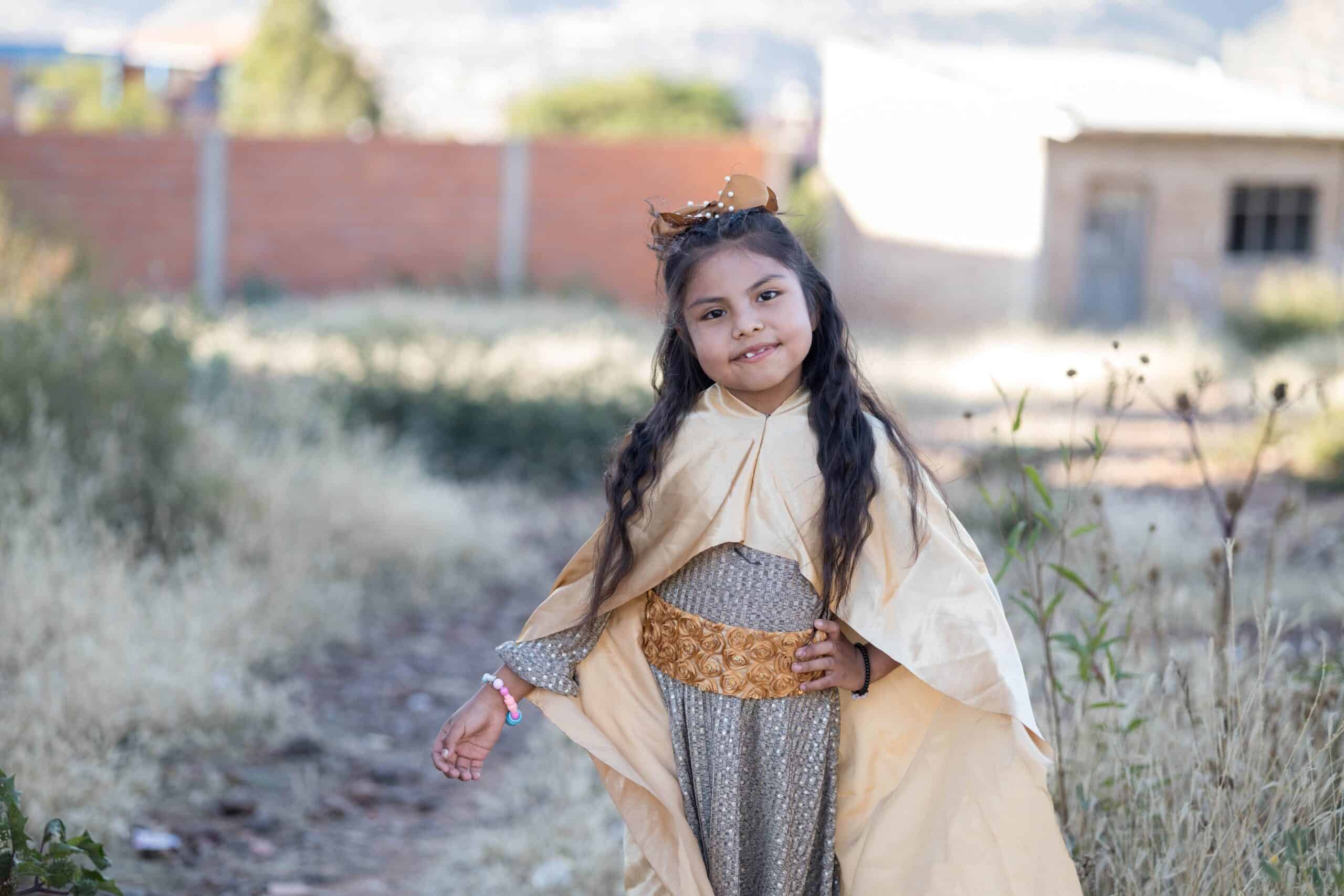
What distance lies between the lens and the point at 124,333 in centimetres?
598

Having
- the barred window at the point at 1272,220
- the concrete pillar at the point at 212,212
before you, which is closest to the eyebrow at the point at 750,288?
the barred window at the point at 1272,220

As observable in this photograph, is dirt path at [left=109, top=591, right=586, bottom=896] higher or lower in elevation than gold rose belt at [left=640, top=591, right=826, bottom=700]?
lower

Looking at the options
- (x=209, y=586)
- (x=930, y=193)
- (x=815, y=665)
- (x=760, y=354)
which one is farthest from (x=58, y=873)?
(x=930, y=193)

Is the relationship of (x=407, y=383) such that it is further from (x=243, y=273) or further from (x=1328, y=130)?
(x=1328, y=130)

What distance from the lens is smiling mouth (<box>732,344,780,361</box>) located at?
2.31 meters

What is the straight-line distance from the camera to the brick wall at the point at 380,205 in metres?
17.3

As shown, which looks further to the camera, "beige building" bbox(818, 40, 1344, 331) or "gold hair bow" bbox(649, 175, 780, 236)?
"beige building" bbox(818, 40, 1344, 331)

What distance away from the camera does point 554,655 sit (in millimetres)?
2449

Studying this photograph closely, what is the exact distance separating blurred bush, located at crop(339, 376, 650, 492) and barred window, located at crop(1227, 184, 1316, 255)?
397 inches

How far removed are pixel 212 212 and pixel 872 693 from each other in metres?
16.8

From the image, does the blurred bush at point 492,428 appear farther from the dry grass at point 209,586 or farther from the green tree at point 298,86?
the green tree at point 298,86

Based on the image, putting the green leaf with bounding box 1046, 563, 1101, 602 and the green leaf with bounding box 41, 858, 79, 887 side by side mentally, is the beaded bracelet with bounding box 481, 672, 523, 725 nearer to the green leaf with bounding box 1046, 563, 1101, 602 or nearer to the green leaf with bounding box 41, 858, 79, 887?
the green leaf with bounding box 41, 858, 79, 887

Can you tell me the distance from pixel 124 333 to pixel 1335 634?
4824mm

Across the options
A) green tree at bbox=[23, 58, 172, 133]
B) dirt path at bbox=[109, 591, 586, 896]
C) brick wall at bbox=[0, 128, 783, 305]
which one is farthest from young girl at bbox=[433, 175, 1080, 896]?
green tree at bbox=[23, 58, 172, 133]
